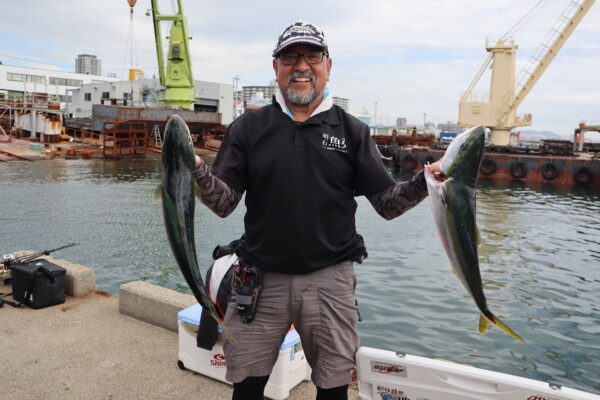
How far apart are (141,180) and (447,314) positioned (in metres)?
19.7

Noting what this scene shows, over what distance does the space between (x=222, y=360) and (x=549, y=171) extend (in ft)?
100

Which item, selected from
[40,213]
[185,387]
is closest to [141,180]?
[40,213]

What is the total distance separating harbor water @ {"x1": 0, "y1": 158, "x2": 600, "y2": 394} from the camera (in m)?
Result: 7.18

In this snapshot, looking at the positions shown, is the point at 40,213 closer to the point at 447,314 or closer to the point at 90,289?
the point at 90,289

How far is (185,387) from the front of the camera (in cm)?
406

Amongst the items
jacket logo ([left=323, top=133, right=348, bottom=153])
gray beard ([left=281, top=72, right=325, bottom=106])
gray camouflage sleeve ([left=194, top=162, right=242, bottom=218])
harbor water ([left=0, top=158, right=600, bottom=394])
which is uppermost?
gray beard ([left=281, top=72, right=325, bottom=106])

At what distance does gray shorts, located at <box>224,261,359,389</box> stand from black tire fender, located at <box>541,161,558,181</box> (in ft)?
102

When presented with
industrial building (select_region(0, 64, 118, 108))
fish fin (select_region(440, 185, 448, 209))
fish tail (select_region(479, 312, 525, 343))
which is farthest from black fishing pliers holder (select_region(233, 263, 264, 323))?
industrial building (select_region(0, 64, 118, 108))

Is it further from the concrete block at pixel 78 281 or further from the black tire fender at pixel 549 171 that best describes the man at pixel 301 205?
the black tire fender at pixel 549 171

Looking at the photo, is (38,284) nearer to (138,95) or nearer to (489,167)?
(489,167)

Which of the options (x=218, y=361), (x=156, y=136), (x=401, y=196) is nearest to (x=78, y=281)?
(x=218, y=361)

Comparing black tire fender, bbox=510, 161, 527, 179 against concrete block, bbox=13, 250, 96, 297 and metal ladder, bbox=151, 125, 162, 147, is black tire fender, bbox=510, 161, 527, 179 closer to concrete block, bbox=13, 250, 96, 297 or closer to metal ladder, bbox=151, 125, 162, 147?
metal ladder, bbox=151, 125, 162, 147

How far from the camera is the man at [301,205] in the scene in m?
2.58

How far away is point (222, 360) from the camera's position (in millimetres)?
4059
